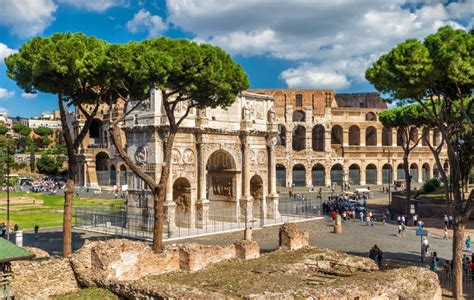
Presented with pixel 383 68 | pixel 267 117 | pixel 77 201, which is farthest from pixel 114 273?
pixel 77 201

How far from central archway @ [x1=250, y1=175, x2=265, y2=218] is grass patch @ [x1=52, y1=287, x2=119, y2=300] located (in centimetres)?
1915

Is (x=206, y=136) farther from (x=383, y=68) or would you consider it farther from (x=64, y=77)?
(x=383, y=68)

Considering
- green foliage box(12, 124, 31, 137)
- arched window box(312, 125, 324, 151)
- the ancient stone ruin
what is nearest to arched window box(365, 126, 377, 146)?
arched window box(312, 125, 324, 151)

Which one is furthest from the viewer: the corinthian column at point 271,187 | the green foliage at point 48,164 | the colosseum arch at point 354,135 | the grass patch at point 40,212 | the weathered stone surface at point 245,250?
the green foliage at point 48,164

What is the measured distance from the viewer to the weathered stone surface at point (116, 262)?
45.3 feet

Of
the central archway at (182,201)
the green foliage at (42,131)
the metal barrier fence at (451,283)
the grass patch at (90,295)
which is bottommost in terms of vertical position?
the metal barrier fence at (451,283)

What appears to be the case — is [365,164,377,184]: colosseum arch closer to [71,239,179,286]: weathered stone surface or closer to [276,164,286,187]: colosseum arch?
[276,164,286,187]: colosseum arch

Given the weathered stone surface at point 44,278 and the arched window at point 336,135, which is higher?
the arched window at point 336,135

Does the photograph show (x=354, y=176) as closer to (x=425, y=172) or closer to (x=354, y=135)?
(x=354, y=135)

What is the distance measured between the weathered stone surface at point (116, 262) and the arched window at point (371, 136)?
52805 mm

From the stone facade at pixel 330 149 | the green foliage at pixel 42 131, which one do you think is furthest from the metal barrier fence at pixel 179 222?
the green foliage at pixel 42 131

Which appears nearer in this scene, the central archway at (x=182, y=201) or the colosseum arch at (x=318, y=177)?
the central archway at (x=182, y=201)

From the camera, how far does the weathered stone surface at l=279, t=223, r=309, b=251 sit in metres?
19.3

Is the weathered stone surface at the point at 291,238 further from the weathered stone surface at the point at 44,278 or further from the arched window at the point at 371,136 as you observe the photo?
the arched window at the point at 371,136
